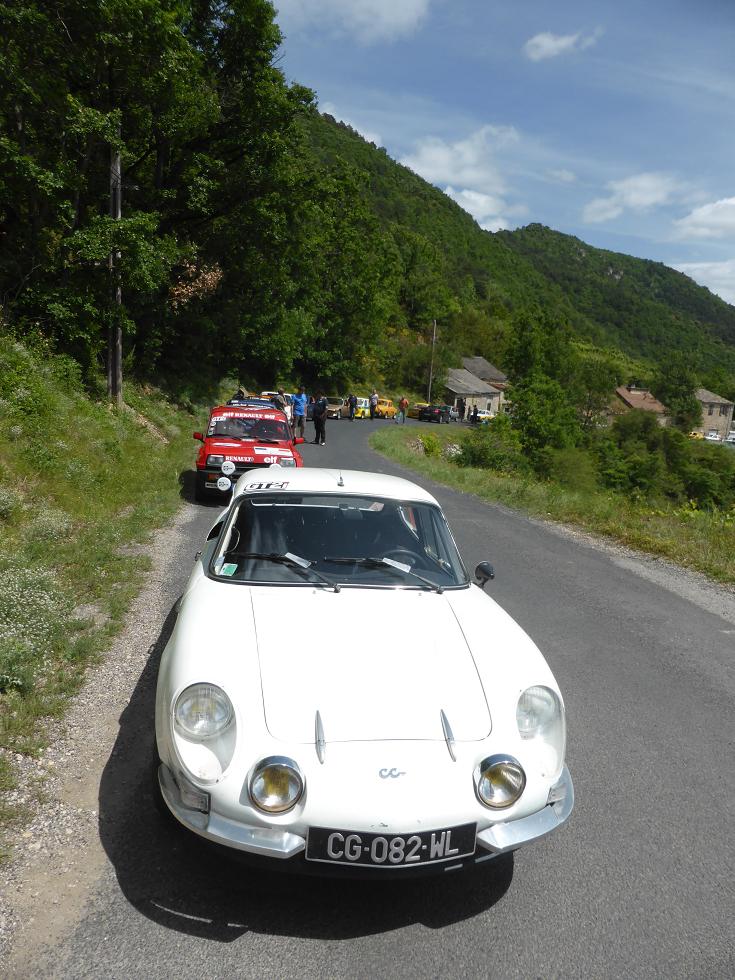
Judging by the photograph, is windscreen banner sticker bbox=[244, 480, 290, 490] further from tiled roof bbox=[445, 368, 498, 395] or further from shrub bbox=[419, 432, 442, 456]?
tiled roof bbox=[445, 368, 498, 395]

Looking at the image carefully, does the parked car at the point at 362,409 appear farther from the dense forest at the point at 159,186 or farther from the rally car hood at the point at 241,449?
the rally car hood at the point at 241,449

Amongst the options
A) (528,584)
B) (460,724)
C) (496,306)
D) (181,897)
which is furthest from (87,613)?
(496,306)

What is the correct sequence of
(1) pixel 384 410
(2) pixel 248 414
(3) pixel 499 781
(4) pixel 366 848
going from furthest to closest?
1. (1) pixel 384 410
2. (2) pixel 248 414
3. (3) pixel 499 781
4. (4) pixel 366 848

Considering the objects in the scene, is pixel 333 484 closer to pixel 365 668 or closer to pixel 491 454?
pixel 365 668

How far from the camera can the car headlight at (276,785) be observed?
2.74 m

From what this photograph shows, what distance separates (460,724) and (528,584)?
20.1 ft

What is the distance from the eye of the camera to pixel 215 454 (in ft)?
42.1

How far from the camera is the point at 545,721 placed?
10.7 ft

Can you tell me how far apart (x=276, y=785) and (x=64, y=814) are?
55.7 inches

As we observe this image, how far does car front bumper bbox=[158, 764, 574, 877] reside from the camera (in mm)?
2703

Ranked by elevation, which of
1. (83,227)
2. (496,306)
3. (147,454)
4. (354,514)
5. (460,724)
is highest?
(496,306)

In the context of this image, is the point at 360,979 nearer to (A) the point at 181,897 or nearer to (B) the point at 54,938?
(A) the point at 181,897

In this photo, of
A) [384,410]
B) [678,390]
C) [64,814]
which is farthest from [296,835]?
[678,390]

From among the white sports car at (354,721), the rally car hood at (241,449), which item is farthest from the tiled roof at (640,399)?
the white sports car at (354,721)
